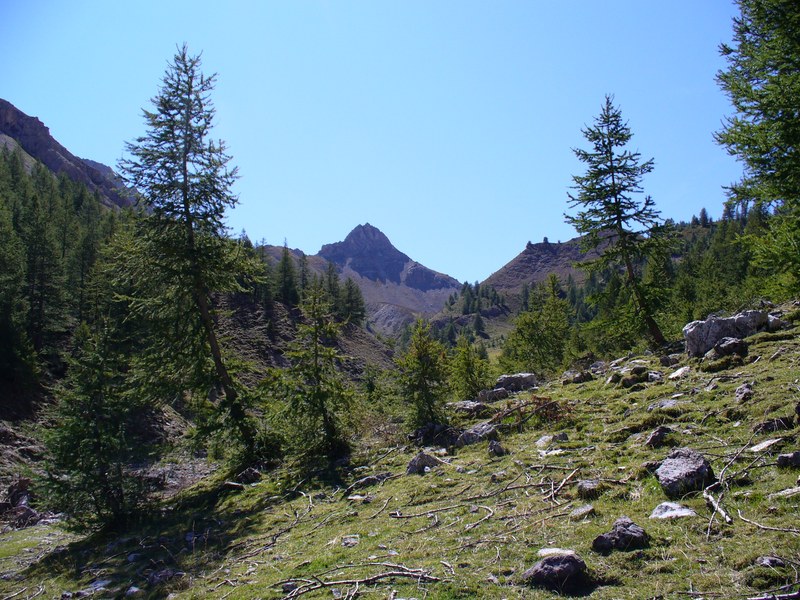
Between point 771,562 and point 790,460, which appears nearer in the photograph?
point 771,562

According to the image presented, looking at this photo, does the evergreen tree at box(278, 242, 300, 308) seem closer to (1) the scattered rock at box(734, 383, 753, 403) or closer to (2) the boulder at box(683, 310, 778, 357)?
(2) the boulder at box(683, 310, 778, 357)

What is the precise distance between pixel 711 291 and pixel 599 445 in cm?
5205

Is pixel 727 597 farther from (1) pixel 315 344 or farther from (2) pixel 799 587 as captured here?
(1) pixel 315 344

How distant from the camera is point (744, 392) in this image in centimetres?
969

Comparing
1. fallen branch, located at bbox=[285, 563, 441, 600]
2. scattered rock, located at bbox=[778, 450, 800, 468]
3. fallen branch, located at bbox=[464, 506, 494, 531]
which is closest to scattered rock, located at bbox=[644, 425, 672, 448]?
scattered rock, located at bbox=[778, 450, 800, 468]

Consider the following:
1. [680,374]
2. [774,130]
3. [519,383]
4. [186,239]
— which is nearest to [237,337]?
[186,239]

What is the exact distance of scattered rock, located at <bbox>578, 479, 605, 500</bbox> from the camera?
7.36 meters

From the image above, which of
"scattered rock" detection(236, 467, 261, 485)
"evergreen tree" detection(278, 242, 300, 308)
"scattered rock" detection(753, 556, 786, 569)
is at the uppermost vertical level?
"evergreen tree" detection(278, 242, 300, 308)

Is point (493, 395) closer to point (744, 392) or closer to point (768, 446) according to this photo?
point (744, 392)

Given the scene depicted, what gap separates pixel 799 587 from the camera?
3.98 m

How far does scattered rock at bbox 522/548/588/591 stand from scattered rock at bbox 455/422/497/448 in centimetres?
769

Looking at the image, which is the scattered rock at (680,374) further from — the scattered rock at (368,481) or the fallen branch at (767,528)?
the fallen branch at (767,528)

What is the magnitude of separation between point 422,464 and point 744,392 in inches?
292

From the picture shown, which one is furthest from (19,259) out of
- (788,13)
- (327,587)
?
(788,13)
